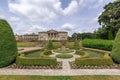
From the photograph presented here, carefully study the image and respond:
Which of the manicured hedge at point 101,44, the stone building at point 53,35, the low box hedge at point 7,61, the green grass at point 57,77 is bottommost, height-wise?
the green grass at point 57,77

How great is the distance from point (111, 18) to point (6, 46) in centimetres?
2621

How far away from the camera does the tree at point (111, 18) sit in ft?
92.2

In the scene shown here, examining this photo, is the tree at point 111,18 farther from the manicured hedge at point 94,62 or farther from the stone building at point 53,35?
the stone building at point 53,35

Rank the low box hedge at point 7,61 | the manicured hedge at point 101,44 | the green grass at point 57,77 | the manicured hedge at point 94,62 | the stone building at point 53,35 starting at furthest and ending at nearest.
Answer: the stone building at point 53,35 < the manicured hedge at point 101,44 < the manicured hedge at point 94,62 < the low box hedge at point 7,61 < the green grass at point 57,77

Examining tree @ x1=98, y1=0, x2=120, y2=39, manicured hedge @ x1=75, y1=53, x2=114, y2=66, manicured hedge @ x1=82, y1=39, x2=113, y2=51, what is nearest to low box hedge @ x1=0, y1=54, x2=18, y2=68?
manicured hedge @ x1=75, y1=53, x2=114, y2=66

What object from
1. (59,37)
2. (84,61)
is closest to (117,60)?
(84,61)

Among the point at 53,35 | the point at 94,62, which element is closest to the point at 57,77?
the point at 94,62

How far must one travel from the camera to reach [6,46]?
11984 millimetres

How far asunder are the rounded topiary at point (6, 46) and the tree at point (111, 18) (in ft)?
74.5

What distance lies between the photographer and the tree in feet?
92.2

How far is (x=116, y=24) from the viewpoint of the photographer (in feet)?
91.0

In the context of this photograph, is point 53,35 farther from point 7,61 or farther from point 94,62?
Answer: point 94,62

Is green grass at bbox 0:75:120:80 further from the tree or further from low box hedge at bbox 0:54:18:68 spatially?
the tree

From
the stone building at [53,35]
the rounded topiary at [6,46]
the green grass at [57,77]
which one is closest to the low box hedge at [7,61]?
the rounded topiary at [6,46]
